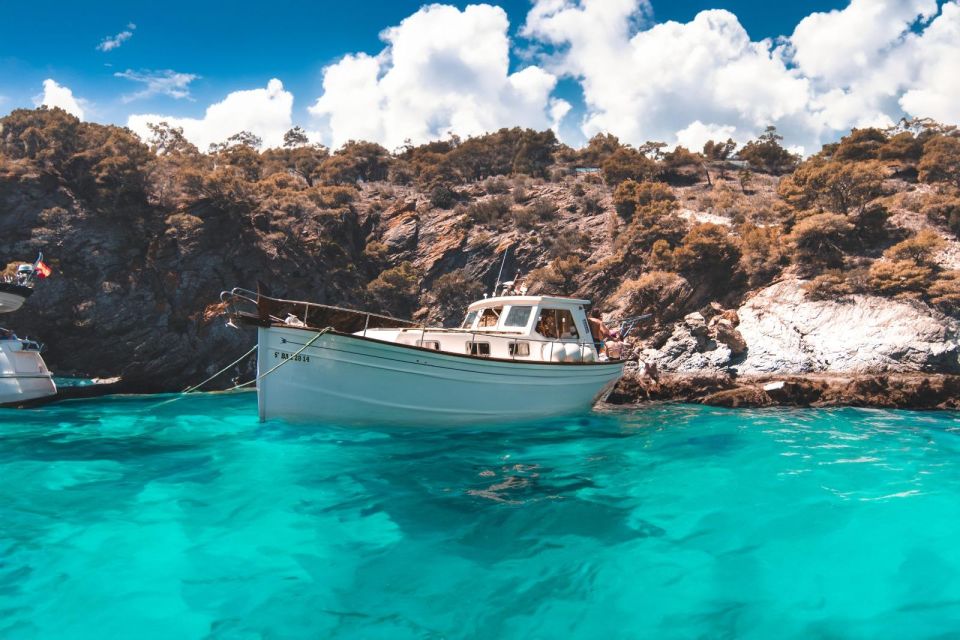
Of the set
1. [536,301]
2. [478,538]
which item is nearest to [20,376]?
[536,301]

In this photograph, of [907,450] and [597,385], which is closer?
[907,450]

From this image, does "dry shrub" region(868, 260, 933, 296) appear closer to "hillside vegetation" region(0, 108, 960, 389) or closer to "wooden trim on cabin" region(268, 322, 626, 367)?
"hillside vegetation" region(0, 108, 960, 389)

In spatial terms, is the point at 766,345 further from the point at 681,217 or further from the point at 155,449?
the point at 155,449

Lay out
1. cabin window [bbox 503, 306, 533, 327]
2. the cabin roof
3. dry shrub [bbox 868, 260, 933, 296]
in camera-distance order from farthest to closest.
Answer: dry shrub [bbox 868, 260, 933, 296] < cabin window [bbox 503, 306, 533, 327] < the cabin roof

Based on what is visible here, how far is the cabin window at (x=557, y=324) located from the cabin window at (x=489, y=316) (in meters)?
1.20

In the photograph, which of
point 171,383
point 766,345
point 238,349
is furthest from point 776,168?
point 171,383

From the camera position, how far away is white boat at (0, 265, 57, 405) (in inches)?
627

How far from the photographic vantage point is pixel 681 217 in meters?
29.2

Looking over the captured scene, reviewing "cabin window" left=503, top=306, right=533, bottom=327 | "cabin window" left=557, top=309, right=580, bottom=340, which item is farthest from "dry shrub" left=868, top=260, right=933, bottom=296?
"cabin window" left=503, top=306, right=533, bottom=327

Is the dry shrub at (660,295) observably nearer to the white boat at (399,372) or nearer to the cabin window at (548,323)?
the cabin window at (548,323)

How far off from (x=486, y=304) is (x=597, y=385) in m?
3.58

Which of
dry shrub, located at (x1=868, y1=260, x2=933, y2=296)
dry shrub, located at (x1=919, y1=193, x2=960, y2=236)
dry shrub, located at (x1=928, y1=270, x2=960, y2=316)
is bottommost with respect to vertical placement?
dry shrub, located at (x1=928, y1=270, x2=960, y2=316)

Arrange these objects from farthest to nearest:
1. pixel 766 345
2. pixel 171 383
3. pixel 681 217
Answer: pixel 681 217 → pixel 171 383 → pixel 766 345

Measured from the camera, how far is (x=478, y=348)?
1235 centimetres
